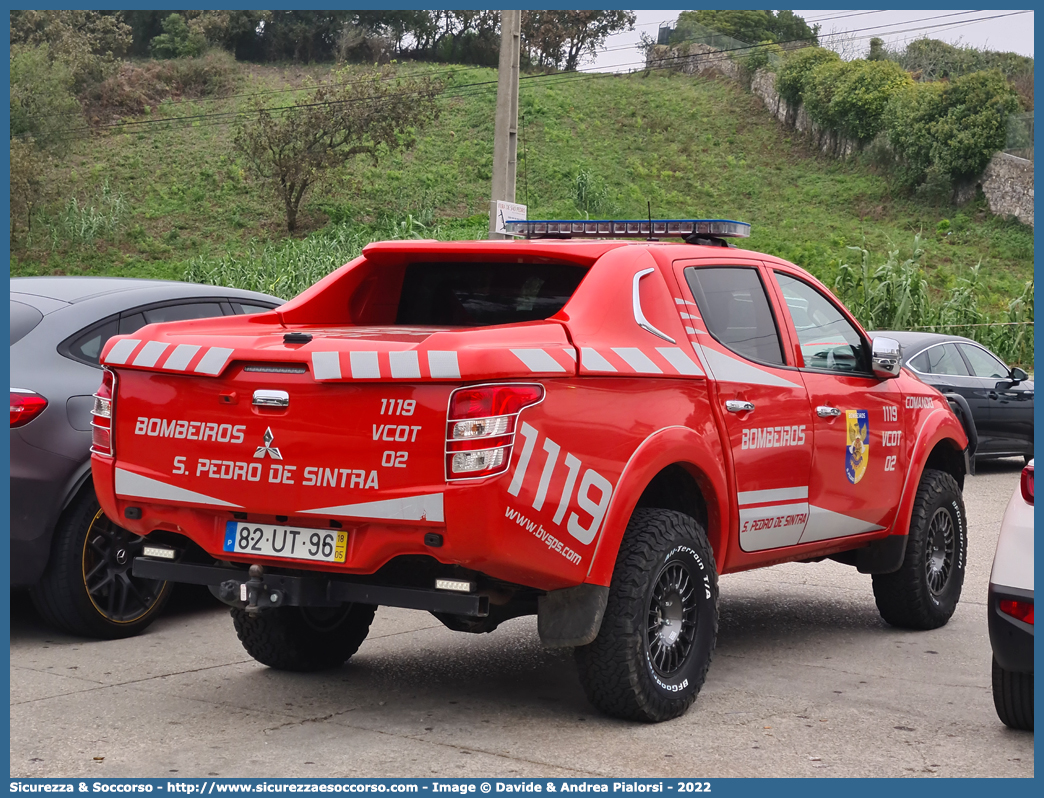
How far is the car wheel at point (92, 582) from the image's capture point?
595cm

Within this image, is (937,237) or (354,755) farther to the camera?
(937,237)

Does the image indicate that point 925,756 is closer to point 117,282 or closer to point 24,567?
point 24,567

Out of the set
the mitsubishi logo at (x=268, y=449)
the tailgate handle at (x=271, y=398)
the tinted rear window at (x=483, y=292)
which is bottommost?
the mitsubishi logo at (x=268, y=449)

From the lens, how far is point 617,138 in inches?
2088

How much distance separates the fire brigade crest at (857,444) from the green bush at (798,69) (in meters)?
48.7

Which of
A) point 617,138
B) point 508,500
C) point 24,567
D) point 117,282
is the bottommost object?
point 24,567

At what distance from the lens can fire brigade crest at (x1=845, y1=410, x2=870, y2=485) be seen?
6043 mm

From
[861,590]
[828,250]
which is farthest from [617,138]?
[861,590]

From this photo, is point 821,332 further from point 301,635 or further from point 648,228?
point 301,635

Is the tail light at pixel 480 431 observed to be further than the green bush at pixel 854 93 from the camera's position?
No

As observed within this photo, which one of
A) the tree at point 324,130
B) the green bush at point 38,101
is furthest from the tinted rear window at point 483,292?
the green bush at point 38,101

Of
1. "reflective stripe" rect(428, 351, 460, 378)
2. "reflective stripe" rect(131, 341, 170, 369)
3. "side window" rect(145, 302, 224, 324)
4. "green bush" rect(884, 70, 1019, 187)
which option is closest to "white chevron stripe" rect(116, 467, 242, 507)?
"reflective stripe" rect(131, 341, 170, 369)

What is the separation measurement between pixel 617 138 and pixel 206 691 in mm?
49630

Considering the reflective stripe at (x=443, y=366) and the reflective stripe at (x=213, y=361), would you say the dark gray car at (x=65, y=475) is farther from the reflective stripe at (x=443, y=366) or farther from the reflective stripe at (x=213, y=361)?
the reflective stripe at (x=443, y=366)
